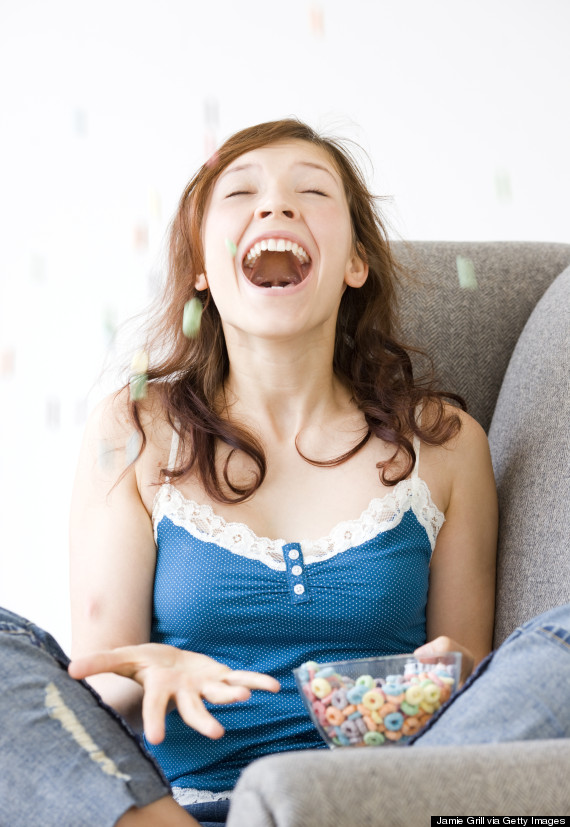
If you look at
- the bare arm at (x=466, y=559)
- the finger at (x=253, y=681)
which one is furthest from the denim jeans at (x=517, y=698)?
the bare arm at (x=466, y=559)

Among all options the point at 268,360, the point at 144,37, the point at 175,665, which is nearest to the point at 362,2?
the point at 144,37

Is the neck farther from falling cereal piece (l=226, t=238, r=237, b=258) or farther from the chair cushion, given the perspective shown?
the chair cushion

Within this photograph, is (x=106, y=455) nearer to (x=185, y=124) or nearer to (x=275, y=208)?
(x=275, y=208)

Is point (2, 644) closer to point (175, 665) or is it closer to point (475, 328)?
point (175, 665)

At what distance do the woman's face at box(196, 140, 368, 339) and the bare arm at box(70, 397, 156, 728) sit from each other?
0.26m

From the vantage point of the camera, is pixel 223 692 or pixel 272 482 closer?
pixel 223 692

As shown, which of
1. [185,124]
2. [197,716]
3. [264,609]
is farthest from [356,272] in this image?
[185,124]

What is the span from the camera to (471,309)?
159 cm

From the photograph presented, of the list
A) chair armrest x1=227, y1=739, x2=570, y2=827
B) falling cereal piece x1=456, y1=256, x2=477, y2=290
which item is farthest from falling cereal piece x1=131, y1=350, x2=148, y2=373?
chair armrest x1=227, y1=739, x2=570, y2=827

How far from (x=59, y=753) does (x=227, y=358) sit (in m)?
0.84

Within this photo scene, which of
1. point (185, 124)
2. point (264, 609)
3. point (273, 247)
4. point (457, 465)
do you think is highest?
point (185, 124)

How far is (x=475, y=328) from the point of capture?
1587mm

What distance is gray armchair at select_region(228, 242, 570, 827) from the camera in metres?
0.61

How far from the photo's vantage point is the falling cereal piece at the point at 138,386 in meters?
1.41
